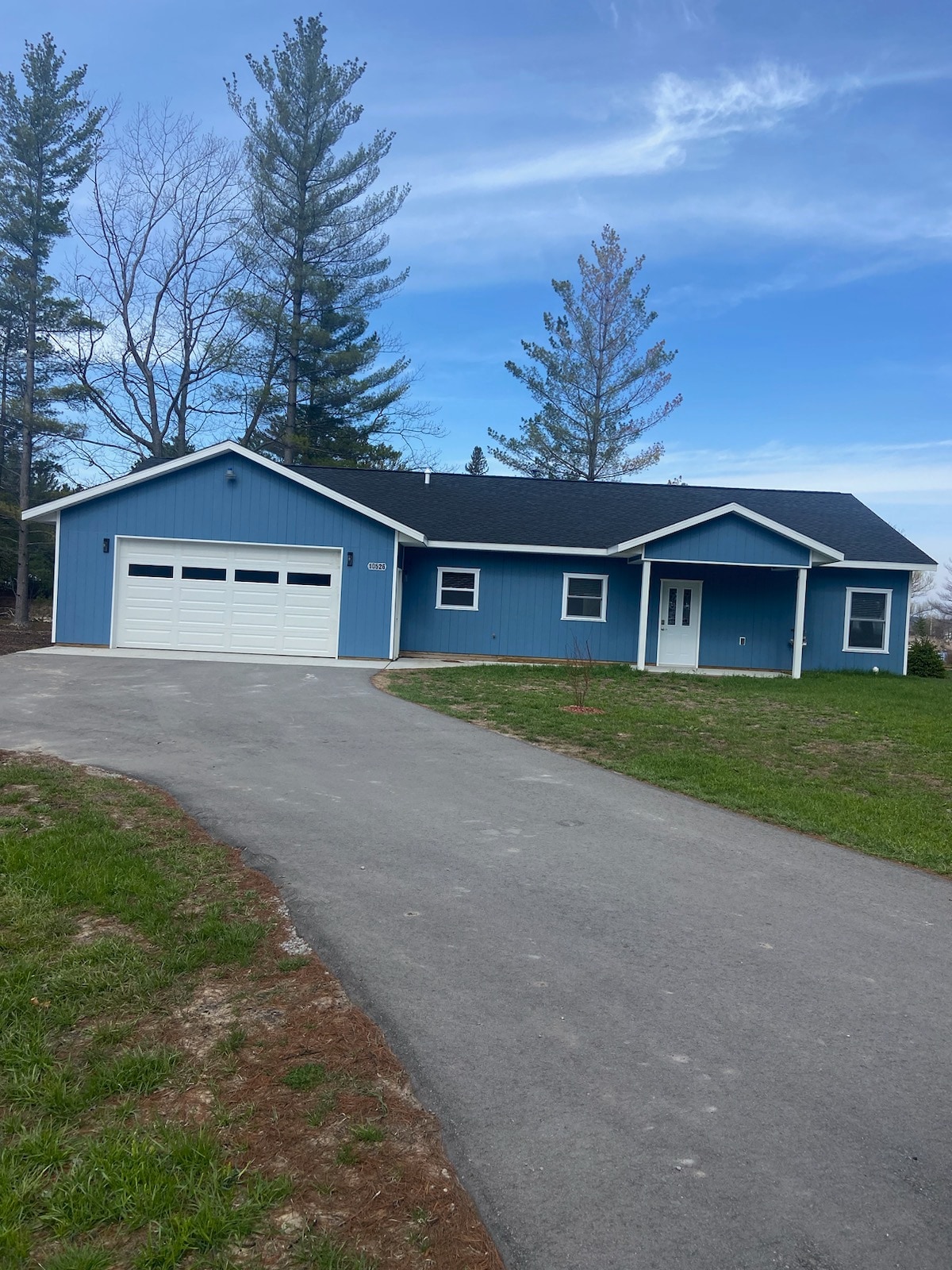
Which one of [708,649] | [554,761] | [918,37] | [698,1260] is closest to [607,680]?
[708,649]

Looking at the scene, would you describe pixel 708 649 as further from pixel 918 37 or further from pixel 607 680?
pixel 918 37

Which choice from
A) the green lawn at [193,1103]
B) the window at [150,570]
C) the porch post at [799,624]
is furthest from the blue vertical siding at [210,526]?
the green lawn at [193,1103]

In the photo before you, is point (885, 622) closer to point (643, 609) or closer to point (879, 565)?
point (879, 565)

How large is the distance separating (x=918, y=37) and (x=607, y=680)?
11450mm

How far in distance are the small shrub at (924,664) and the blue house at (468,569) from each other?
3.18 ft

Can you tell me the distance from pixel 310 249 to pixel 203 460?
53.3 ft

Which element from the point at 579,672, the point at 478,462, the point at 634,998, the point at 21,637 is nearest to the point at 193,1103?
the point at 634,998

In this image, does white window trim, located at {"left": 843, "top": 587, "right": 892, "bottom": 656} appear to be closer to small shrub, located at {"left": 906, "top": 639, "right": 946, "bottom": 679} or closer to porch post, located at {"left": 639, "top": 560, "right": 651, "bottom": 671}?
small shrub, located at {"left": 906, "top": 639, "right": 946, "bottom": 679}

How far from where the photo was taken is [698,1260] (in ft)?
7.62

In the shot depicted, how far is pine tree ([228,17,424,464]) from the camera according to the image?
2978 centimetres

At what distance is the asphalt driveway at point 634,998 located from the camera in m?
2.52

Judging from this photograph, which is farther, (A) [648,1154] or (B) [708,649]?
(B) [708,649]

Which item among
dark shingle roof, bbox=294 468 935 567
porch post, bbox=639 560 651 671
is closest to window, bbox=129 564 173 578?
dark shingle roof, bbox=294 468 935 567

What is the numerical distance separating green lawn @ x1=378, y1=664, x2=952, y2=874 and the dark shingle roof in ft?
10.8
